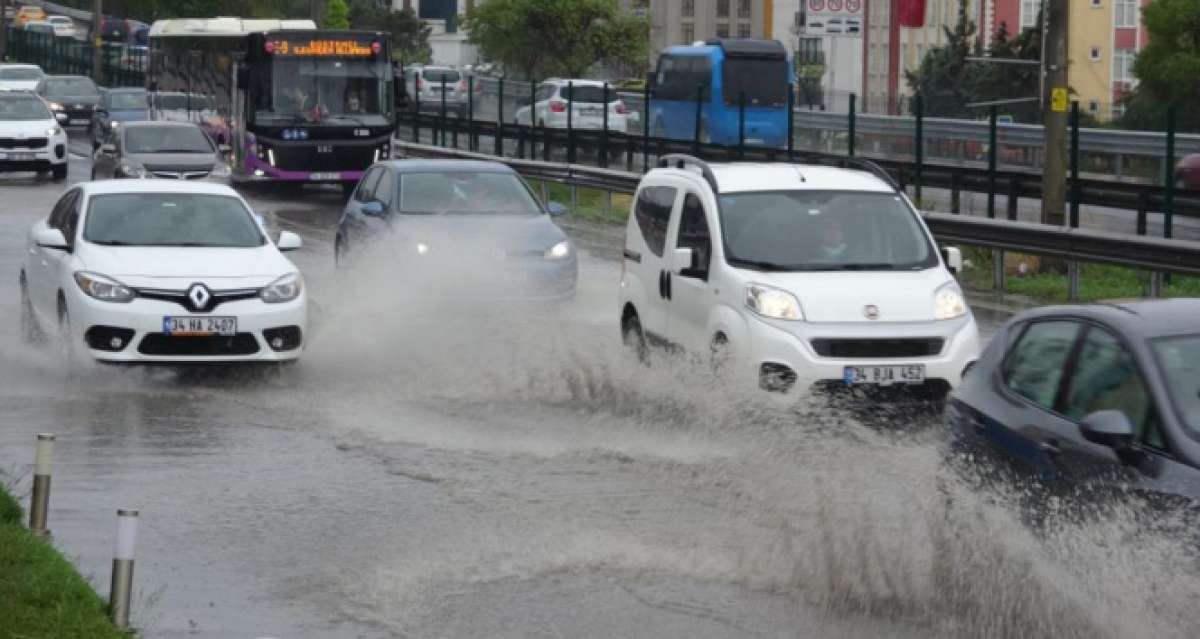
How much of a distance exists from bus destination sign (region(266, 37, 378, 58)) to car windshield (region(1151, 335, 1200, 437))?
96.9 ft

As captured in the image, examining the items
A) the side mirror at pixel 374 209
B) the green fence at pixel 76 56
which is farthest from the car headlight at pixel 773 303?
the green fence at pixel 76 56

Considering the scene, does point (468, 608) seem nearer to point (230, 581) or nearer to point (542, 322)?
point (230, 581)

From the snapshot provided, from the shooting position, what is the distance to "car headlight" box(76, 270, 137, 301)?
15.3 m

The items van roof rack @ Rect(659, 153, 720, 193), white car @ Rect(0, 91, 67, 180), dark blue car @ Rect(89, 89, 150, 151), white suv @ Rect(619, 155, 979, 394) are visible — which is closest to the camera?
white suv @ Rect(619, 155, 979, 394)

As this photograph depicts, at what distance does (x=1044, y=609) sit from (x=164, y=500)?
16.1 feet

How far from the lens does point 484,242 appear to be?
19719mm

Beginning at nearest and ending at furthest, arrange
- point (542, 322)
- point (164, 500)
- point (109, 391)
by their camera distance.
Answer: point (164, 500) → point (109, 391) → point (542, 322)

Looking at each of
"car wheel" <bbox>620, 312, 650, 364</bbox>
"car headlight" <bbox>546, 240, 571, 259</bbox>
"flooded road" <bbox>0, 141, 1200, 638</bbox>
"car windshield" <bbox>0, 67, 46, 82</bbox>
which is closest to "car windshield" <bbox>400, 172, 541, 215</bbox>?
"car headlight" <bbox>546, 240, 571, 259</bbox>

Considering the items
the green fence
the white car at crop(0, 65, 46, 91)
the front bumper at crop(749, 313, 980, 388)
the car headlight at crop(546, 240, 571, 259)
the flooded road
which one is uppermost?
the green fence

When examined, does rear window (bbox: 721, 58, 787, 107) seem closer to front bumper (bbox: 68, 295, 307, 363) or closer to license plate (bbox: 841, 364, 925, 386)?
front bumper (bbox: 68, 295, 307, 363)

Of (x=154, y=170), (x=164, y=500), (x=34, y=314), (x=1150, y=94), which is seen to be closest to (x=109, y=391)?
(x=34, y=314)

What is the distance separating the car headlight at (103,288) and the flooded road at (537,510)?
0.64m

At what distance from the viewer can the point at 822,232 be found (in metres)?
14.3

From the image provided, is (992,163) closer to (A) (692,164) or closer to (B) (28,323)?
(A) (692,164)
